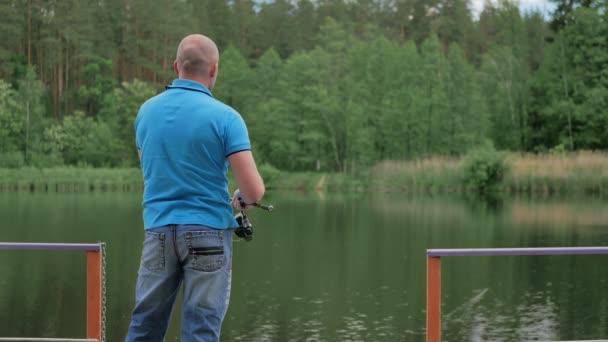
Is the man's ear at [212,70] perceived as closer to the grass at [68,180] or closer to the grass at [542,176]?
the grass at [542,176]

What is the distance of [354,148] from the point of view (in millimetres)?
58188

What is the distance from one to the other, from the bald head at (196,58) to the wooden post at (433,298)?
1.58 meters

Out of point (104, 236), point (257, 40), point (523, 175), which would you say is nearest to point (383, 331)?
point (104, 236)

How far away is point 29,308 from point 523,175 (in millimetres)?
33702

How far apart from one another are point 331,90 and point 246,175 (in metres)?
59.1

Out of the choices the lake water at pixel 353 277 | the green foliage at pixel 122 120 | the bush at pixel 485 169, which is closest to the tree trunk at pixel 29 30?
the green foliage at pixel 122 120

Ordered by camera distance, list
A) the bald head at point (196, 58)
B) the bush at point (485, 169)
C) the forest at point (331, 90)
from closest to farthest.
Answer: the bald head at point (196, 58)
the bush at point (485, 169)
the forest at point (331, 90)

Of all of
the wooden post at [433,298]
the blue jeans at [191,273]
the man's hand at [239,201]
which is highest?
the man's hand at [239,201]

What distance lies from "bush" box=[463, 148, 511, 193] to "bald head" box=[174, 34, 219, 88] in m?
41.4

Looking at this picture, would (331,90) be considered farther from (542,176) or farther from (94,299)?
(94,299)

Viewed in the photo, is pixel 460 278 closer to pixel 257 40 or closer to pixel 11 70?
pixel 11 70

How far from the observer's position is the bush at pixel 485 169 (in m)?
44.5

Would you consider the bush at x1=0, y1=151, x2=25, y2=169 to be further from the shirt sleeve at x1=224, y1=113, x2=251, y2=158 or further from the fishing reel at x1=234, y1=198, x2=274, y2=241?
the shirt sleeve at x1=224, y1=113, x2=251, y2=158

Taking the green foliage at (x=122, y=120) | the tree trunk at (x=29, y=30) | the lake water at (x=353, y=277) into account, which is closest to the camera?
the lake water at (x=353, y=277)
